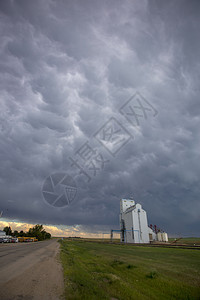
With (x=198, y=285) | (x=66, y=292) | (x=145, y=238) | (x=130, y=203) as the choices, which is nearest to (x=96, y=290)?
(x=66, y=292)

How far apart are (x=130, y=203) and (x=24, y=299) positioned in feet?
317

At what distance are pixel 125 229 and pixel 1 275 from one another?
86.0 m

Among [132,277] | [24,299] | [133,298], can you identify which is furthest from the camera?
[132,277]

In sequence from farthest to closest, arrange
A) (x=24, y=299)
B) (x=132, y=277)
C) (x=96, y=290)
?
1. (x=132, y=277)
2. (x=96, y=290)
3. (x=24, y=299)

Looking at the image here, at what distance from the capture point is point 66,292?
7.88 m

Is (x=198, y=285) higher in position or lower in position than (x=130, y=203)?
lower

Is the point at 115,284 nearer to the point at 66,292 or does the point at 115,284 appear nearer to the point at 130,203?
the point at 66,292

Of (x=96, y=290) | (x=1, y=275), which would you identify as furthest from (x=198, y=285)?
(x=1, y=275)

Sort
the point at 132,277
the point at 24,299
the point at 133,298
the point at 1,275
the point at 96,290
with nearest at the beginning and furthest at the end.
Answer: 1. the point at 24,299
2. the point at 133,298
3. the point at 96,290
4. the point at 1,275
5. the point at 132,277

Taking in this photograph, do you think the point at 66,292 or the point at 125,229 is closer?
the point at 66,292

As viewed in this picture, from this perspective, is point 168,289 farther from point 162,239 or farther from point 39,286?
point 162,239

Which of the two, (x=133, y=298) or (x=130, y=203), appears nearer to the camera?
(x=133, y=298)

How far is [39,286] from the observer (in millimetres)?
8672

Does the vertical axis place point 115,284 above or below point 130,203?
below
